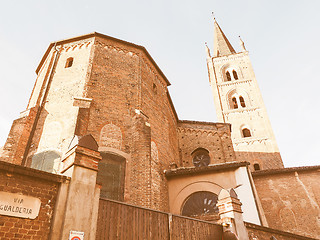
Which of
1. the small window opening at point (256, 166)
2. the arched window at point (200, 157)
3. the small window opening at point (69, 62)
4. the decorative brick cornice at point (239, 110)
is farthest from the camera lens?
the decorative brick cornice at point (239, 110)

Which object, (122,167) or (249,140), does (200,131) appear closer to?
(249,140)

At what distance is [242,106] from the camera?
2908 centimetres

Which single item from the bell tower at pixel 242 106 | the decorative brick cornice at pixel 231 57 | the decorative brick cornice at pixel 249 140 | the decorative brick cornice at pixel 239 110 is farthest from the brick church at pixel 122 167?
the decorative brick cornice at pixel 231 57

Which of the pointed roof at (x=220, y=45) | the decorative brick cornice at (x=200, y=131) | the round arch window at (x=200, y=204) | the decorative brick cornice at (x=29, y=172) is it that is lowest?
the decorative brick cornice at (x=29, y=172)

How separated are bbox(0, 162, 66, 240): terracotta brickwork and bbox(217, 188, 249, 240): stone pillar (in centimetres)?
543

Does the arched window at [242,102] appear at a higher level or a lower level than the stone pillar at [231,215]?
higher

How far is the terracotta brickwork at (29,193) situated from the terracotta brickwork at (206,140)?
41.7 ft

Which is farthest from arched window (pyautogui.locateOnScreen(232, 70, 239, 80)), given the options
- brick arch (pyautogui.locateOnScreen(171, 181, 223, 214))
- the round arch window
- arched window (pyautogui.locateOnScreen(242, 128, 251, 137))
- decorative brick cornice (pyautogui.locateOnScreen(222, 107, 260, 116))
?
the round arch window

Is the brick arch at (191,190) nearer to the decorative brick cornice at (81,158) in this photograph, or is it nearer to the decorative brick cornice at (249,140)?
the decorative brick cornice at (81,158)

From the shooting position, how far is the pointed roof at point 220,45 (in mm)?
35822

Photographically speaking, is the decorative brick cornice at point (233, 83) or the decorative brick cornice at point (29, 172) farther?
the decorative brick cornice at point (233, 83)

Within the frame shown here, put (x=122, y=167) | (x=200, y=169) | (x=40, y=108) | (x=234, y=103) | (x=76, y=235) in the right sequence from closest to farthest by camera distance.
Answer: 1. (x=76, y=235)
2. (x=122, y=167)
3. (x=40, y=108)
4. (x=200, y=169)
5. (x=234, y=103)

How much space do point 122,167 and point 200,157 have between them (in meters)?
8.94

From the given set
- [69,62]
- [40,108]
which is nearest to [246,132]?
[69,62]
